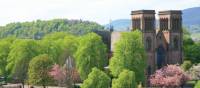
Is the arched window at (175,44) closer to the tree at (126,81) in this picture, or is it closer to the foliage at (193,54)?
the foliage at (193,54)

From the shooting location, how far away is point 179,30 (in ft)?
484

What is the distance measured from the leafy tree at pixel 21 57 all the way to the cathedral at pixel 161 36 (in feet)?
77.5

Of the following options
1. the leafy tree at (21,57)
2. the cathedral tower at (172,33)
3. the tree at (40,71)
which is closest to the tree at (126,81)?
the tree at (40,71)

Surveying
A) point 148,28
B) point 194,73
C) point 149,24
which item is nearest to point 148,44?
point 148,28

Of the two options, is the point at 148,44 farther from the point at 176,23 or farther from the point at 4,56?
the point at 4,56

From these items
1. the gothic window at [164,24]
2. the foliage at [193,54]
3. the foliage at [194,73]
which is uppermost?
the gothic window at [164,24]

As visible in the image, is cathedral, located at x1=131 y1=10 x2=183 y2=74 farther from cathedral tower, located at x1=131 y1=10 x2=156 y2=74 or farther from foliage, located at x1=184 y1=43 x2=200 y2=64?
foliage, located at x1=184 y1=43 x2=200 y2=64

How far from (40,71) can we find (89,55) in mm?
12565

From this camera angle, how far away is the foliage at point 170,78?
128375 millimetres

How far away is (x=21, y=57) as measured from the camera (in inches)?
5320

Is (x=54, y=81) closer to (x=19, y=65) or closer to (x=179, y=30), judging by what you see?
(x=19, y=65)

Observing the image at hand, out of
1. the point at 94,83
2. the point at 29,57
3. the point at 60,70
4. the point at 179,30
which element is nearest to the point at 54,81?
the point at 60,70

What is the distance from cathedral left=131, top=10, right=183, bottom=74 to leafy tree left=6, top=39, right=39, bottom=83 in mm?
23632

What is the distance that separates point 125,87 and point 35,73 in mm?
22700
